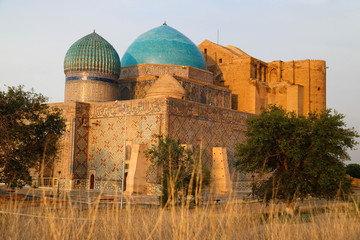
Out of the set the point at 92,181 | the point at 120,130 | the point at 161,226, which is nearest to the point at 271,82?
the point at 120,130

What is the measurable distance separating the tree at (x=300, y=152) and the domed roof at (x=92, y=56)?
1252 centimetres

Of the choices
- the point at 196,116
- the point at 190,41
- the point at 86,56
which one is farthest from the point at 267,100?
the point at 86,56

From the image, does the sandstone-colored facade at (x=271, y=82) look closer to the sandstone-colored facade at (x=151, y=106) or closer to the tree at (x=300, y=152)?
the sandstone-colored facade at (x=151, y=106)

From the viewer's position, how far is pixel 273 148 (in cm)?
1366

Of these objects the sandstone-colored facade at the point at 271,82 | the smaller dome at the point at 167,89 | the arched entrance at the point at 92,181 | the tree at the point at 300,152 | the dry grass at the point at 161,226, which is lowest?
the arched entrance at the point at 92,181

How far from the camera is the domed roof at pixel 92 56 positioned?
23875mm

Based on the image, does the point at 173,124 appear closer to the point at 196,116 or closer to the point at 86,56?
the point at 196,116

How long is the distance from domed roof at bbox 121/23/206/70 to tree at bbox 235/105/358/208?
12663mm

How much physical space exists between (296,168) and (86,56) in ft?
48.3

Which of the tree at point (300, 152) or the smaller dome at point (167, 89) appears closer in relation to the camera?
the tree at point (300, 152)

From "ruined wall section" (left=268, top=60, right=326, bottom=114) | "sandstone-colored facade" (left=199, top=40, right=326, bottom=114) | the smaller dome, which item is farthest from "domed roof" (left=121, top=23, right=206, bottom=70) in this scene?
"ruined wall section" (left=268, top=60, right=326, bottom=114)

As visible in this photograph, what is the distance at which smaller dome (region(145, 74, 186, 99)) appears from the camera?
22061 mm

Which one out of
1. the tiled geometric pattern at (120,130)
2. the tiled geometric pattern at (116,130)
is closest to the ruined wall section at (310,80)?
the tiled geometric pattern at (120,130)

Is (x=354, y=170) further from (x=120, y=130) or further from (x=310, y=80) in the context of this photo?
(x=120, y=130)
